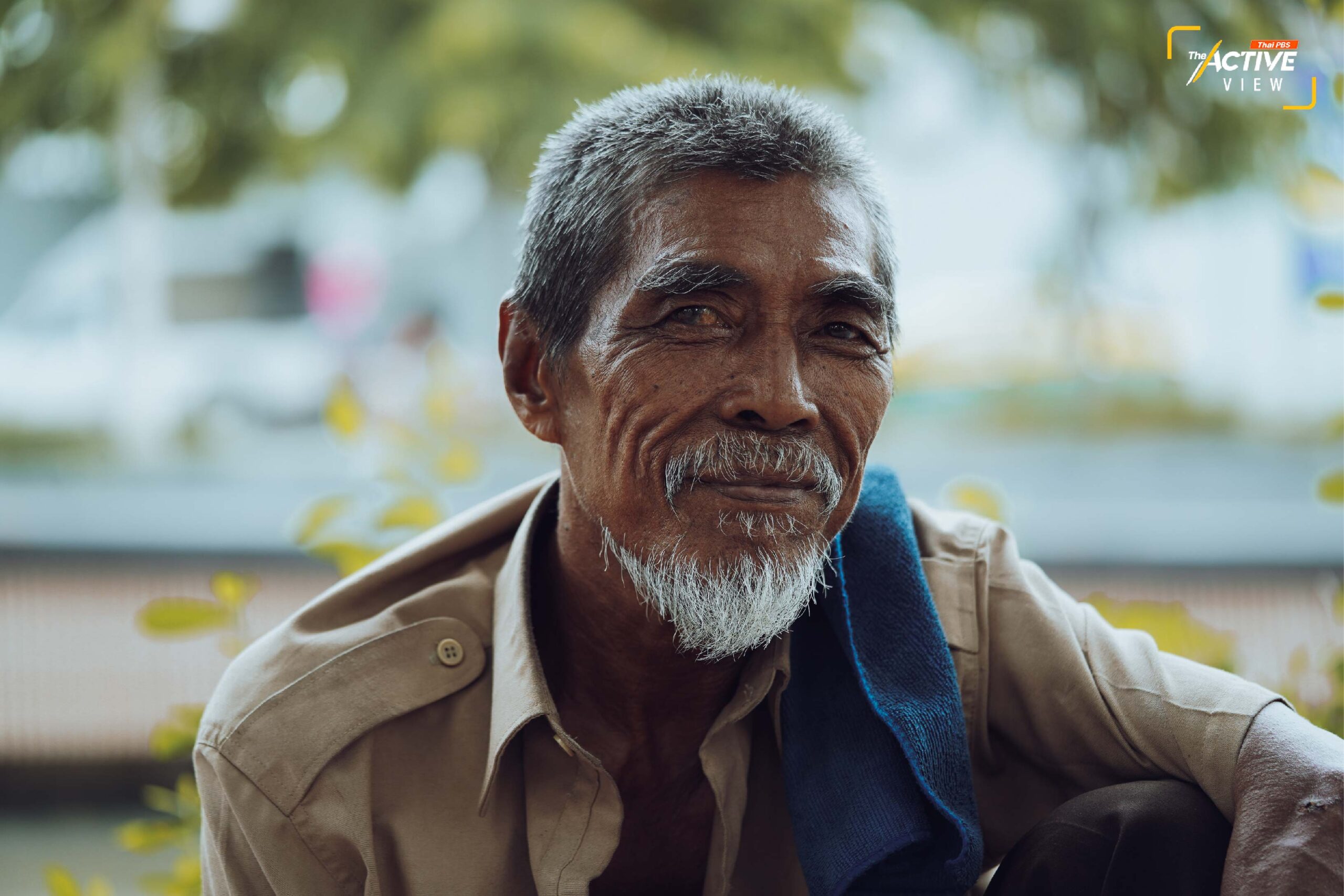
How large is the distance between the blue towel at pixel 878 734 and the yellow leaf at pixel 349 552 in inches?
42.6

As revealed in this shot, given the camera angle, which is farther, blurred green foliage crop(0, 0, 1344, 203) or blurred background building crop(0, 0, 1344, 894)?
blurred green foliage crop(0, 0, 1344, 203)

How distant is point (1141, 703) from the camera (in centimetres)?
196

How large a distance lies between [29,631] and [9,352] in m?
9.33

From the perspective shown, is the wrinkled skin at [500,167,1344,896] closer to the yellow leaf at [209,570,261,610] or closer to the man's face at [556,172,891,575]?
the man's face at [556,172,891,575]

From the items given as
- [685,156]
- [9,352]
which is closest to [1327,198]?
[685,156]

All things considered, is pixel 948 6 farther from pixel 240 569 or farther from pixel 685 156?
pixel 685 156

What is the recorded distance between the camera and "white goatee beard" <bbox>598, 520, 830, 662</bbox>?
1.94 m

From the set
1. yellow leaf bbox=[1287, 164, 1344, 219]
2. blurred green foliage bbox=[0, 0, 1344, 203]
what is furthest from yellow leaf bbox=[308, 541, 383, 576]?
blurred green foliage bbox=[0, 0, 1344, 203]

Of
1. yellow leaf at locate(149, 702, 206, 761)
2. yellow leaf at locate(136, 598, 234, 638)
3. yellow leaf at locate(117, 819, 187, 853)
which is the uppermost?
yellow leaf at locate(136, 598, 234, 638)

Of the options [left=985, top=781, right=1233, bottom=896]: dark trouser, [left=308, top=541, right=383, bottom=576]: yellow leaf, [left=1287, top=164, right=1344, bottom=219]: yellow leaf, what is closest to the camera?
[left=985, top=781, right=1233, bottom=896]: dark trouser

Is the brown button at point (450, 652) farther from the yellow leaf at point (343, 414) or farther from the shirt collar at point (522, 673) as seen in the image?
the yellow leaf at point (343, 414)

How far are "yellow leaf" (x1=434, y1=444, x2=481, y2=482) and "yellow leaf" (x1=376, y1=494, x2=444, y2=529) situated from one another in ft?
0.23

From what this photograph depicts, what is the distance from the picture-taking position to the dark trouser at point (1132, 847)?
1.78 m

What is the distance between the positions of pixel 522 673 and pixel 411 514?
898mm
